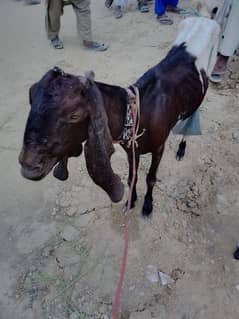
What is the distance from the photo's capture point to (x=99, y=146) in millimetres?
1736

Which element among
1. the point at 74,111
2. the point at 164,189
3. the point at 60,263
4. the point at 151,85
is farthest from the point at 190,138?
the point at 74,111

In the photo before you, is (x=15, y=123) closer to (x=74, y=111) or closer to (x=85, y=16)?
(x=85, y=16)

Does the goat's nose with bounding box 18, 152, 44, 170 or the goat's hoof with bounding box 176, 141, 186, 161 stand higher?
the goat's nose with bounding box 18, 152, 44, 170

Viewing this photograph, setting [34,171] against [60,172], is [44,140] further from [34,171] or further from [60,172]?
[60,172]

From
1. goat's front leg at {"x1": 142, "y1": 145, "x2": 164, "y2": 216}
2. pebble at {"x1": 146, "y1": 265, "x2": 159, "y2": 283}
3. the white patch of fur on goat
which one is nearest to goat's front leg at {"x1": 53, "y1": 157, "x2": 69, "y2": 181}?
goat's front leg at {"x1": 142, "y1": 145, "x2": 164, "y2": 216}

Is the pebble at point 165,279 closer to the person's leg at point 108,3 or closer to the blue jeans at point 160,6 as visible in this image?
the blue jeans at point 160,6

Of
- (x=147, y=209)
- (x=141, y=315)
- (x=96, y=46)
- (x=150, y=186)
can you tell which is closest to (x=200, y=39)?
(x=150, y=186)

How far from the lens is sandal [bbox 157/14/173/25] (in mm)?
5910

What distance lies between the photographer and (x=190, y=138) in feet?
12.4

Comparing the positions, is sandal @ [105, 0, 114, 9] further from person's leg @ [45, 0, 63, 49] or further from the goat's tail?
the goat's tail

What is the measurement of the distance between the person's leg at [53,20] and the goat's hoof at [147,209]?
3.37m

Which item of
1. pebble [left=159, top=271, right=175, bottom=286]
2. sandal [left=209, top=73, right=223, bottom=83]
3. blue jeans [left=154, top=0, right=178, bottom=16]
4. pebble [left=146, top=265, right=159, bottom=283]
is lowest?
pebble [left=146, top=265, right=159, bottom=283]

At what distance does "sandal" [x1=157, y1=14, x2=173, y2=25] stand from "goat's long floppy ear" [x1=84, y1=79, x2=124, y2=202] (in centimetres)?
472

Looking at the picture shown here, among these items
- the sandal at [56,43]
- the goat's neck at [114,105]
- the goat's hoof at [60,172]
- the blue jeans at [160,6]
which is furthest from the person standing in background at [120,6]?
the goat's hoof at [60,172]
